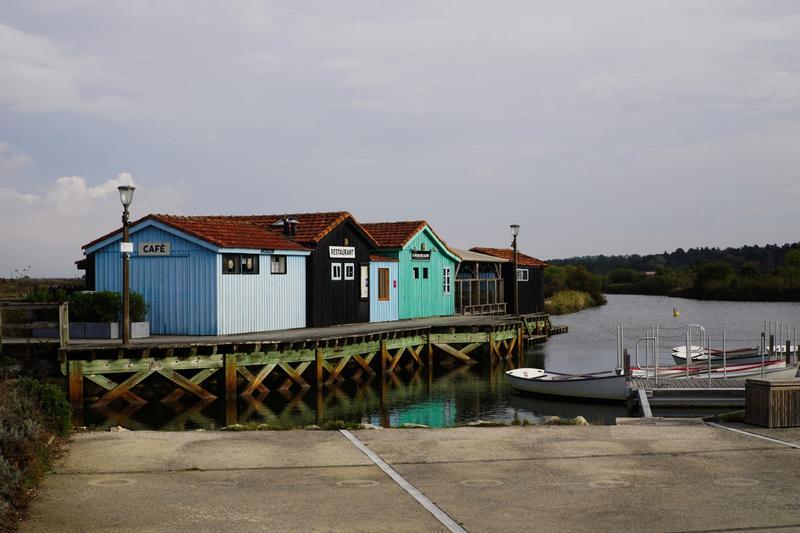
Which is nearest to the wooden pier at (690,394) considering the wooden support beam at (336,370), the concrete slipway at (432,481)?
the concrete slipway at (432,481)

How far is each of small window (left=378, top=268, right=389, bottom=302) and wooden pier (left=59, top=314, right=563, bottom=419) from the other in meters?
1.19

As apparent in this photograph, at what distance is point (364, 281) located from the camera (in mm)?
33750

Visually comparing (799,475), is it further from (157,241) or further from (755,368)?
(157,241)

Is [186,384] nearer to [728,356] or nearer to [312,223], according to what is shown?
[312,223]

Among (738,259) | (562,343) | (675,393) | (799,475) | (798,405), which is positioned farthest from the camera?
(738,259)

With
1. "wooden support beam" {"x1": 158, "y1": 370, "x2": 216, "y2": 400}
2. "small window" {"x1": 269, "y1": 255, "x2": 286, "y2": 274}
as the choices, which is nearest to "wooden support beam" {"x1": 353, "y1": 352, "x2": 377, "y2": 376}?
"small window" {"x1": 269, "y1": 255, "x2": 286, "y2": 274}

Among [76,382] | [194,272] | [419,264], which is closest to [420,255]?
[419,264]

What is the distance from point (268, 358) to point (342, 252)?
8.21 meters

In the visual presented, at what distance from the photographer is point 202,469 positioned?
10305 mm

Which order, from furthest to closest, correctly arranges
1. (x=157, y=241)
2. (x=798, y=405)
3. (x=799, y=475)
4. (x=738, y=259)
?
(x=738, y=259) < (x=157, y=241) < (x=798, y=405) < (x=799, y=475)

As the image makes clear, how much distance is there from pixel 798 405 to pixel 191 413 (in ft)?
47.7

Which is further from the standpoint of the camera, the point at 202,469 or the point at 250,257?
the point at 250,257

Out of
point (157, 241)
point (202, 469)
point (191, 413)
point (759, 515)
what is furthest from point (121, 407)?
point (759, 515)

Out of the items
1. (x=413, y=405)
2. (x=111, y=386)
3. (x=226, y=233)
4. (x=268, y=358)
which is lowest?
(x=413, y=405)
